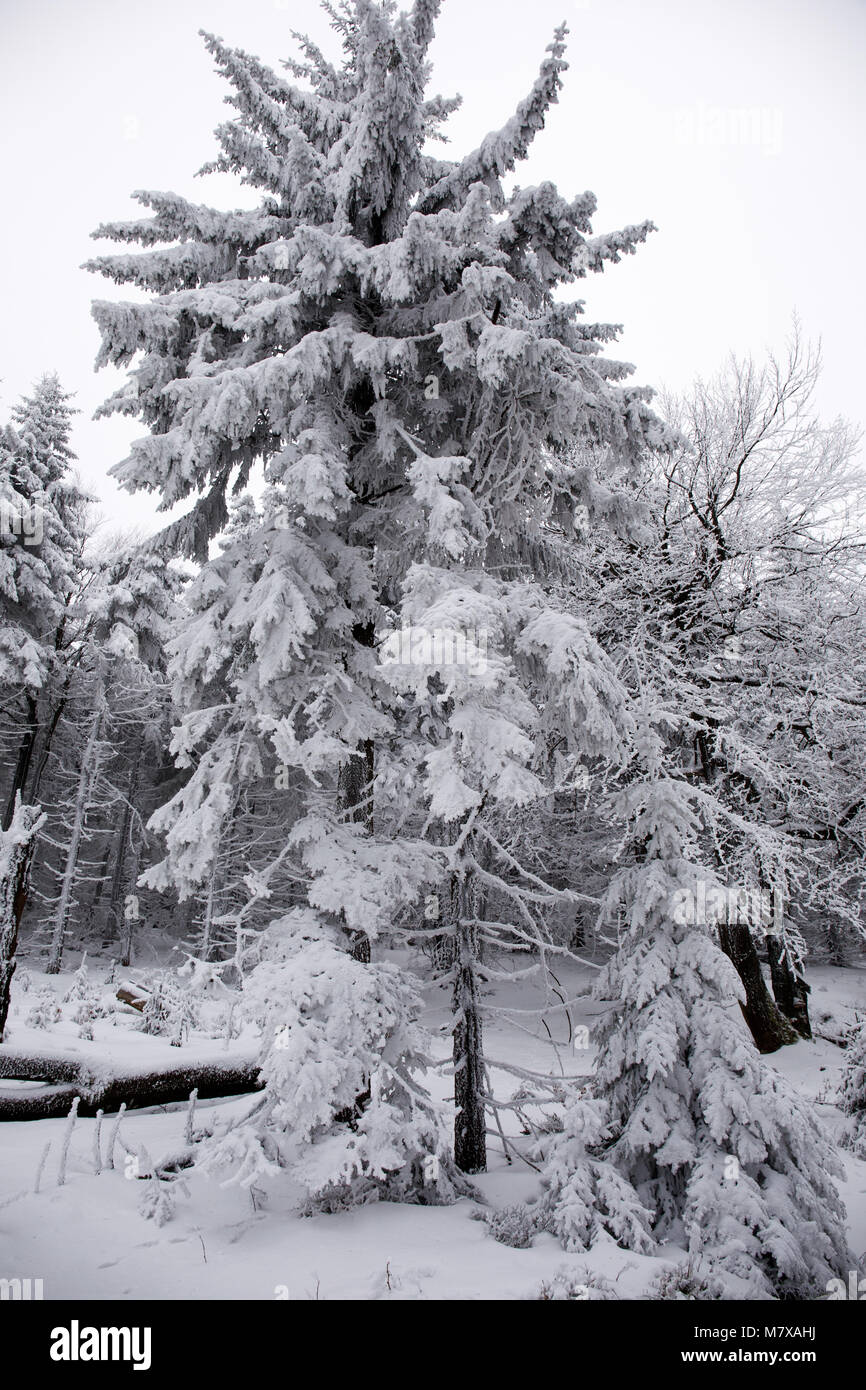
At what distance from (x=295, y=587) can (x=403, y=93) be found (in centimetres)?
445

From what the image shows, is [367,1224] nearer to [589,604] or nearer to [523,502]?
[523,502]

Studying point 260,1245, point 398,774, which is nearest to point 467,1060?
point 260,1245

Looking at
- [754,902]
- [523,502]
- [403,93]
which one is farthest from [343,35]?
[754,902]

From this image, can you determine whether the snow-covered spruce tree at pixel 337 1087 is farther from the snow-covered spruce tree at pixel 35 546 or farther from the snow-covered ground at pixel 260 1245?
the snow-covered spruce tree at pixel 35 546

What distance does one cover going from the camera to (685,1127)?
15.1 feet

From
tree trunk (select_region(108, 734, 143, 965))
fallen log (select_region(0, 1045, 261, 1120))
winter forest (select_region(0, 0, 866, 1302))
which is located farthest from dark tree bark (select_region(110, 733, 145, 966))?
fallen log (select_region(0, 1045, 261, 1120))

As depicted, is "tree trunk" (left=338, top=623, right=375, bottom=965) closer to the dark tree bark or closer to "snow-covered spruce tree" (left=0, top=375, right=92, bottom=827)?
"snow-covered spruce tree" (left=0, top=375, right=92, bottom=827)

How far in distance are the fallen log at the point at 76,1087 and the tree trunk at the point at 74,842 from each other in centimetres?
1231

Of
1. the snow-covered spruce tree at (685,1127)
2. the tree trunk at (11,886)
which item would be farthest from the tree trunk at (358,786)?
the tree trunk at (11,886)

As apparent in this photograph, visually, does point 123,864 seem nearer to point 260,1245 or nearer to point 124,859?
point 124,859

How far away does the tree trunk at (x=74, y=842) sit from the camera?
18.3 metres

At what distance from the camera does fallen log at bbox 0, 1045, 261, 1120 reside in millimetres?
6797

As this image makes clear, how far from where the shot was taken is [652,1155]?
4.74 m

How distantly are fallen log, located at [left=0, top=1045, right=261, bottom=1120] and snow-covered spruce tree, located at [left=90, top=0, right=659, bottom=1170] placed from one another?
3.43 meters
